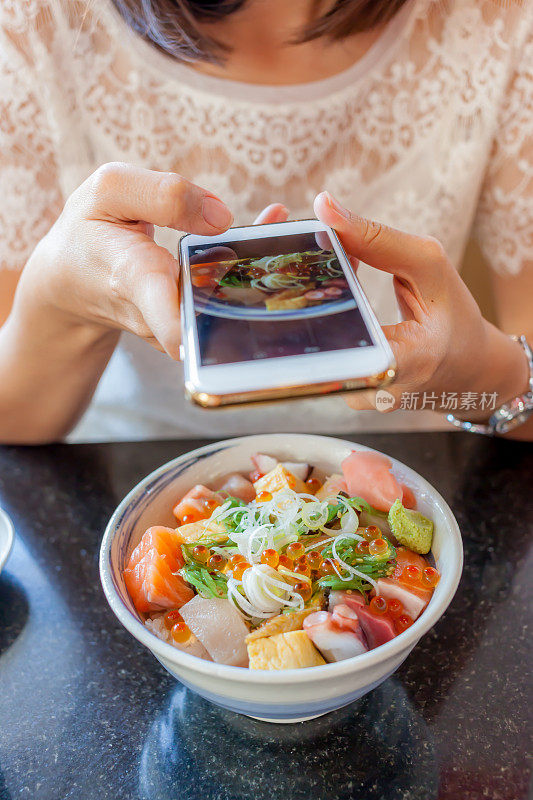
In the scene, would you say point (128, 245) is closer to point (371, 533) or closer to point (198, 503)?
point (198, 503)

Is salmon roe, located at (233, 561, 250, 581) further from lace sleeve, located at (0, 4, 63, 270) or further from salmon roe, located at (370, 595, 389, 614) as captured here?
lace sleeve, located at (0, 4, 63, 270)

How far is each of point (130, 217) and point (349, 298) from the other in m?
0.27

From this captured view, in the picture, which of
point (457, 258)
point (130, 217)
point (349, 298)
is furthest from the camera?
point (457, 258)

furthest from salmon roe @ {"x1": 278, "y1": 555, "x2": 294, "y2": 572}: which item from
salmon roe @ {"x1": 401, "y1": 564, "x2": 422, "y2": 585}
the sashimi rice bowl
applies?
salmon roe @ {"x1": 401, "y1": 564, "x2": 422, "y2": 585}

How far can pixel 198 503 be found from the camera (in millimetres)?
Result: 712

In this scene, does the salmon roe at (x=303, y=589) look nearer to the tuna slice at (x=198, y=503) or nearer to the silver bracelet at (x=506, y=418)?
the tuna slice at (x=198, y=503)

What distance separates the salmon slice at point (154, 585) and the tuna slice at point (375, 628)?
17cm

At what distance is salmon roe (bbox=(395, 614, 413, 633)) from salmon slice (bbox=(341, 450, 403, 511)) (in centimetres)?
13

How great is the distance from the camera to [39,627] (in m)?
0.74

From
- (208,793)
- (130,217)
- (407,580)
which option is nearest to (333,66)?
(130,217)

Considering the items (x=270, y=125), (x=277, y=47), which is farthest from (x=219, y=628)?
(x=277, y=47)

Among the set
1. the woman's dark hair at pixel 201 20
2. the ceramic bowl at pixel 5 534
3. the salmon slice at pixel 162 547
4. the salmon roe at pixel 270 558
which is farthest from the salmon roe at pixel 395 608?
the woman's dark hair at pixel 201 20

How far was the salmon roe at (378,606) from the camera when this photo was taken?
1.89 ft

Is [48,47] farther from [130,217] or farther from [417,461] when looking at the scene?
[417,461]
